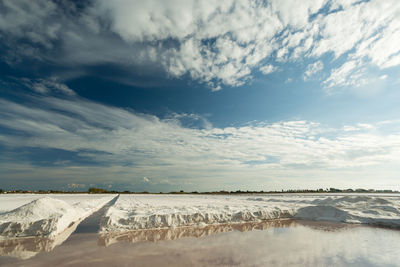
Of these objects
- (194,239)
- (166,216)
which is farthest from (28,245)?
(194,239)

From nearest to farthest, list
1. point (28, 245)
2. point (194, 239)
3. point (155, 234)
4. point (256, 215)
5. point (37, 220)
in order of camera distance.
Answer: point (28, 245), point (194, 239), point (155, 234), point (37, 220), point (256, 215)

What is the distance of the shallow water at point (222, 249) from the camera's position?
4418 mm

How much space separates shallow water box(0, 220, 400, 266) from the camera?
4.42 metres

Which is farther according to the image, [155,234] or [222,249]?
[155,234]

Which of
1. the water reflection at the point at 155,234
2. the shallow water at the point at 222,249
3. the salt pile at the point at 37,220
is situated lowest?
the shallow water at the point at 222,249

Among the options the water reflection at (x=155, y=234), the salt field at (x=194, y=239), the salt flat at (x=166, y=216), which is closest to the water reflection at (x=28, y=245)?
the salt field at (x=194, y=239)

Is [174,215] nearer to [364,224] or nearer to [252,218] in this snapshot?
[252,218]

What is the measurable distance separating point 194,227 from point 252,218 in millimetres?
3192

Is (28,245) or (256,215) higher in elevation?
(256,215)

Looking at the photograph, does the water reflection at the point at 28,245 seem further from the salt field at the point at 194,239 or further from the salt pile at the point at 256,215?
the salt pile at the point at 256,215

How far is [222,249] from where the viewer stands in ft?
17.4

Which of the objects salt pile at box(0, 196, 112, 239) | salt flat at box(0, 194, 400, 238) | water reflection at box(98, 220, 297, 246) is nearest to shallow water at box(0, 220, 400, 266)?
water reflection at box(98, 220, 297, 246)

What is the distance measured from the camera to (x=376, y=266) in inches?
163

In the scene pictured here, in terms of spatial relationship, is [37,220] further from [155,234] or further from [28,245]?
[155,234]
